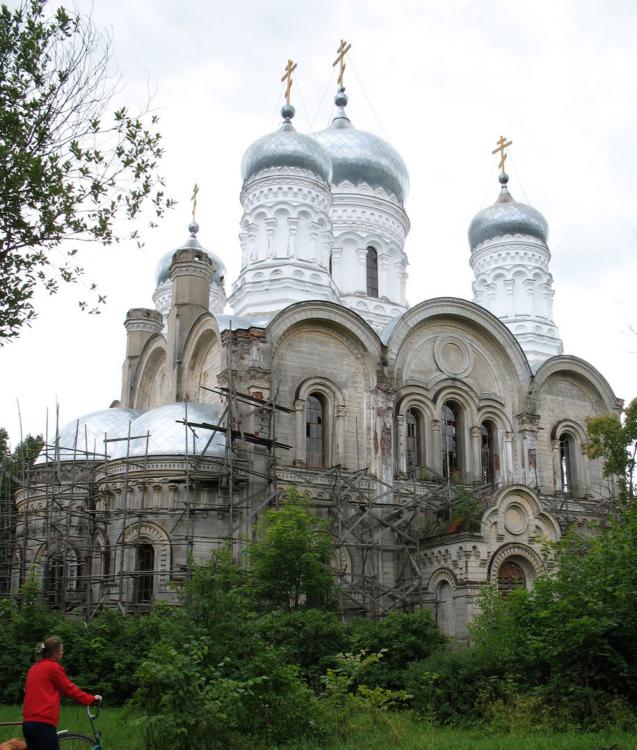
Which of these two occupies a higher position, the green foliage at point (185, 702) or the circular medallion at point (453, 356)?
the circular medallion at point (453, 356)

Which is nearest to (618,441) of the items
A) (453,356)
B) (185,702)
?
(453,356)

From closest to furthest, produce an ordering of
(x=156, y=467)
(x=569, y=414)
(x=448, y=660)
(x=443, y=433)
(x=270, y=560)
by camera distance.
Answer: (x=448, y=660) → (x=270, y=560) → (x=156, y=467) → (x=443, y=433) → (x=569, y=414)

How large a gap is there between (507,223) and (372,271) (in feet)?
17.7

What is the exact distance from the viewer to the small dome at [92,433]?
2071cm

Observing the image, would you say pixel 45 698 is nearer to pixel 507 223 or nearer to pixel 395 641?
pixel 395 641

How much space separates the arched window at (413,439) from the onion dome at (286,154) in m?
Answer: 7.47

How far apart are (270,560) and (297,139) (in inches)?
541

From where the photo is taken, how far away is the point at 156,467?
59.4ft

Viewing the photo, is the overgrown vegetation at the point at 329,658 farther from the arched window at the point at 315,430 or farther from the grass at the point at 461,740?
the arched window at the point at 315,430

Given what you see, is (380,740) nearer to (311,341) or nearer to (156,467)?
(156,467)

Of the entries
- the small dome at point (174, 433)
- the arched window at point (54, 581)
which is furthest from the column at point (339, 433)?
the arched window at point (54, 581)

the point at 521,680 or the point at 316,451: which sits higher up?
the point at 316,451

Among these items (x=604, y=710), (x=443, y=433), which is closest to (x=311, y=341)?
(x=443, y=433)

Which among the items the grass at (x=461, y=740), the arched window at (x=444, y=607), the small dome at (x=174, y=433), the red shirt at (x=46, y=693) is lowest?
the grass at (x=461, y=740)
